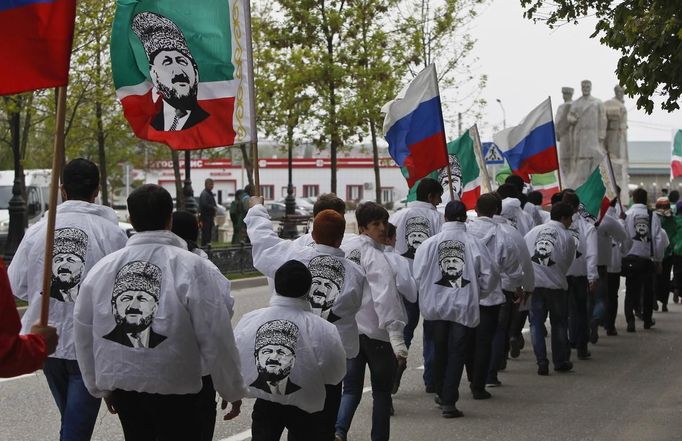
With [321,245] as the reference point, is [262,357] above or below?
below

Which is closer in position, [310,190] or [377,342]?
[377,342]


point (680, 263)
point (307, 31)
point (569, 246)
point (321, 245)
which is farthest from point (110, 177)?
point (321, 245)

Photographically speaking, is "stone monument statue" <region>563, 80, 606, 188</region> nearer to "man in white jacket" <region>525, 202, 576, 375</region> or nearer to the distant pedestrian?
the distant pedestrian

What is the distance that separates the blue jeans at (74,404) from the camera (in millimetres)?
6961

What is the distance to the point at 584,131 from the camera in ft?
92.8

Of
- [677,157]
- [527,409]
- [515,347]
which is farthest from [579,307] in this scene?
[677,157]

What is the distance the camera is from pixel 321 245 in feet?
26.1

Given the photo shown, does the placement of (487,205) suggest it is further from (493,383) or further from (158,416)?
(158,416)

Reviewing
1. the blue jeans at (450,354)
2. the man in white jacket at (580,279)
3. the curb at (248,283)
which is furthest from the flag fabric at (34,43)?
the curb at (248,283)

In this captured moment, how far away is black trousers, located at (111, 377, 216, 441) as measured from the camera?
578cm

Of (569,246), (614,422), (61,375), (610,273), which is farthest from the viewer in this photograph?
(610,273)

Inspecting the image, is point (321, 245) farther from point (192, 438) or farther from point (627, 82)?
point (627, 82)

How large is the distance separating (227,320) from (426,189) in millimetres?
6725

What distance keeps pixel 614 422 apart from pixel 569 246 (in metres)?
3.30
